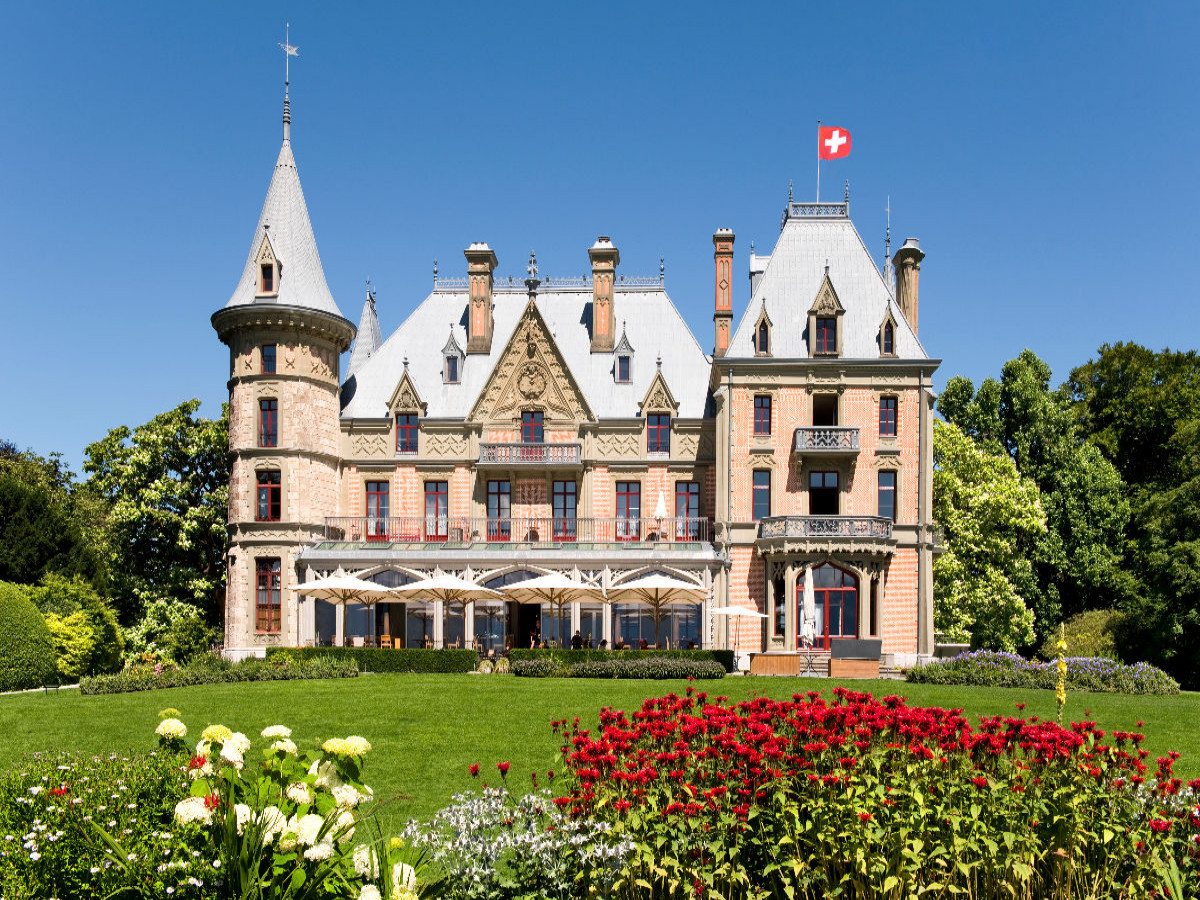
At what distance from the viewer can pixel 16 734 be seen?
18.1 m

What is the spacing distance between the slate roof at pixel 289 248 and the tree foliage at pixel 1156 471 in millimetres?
29655

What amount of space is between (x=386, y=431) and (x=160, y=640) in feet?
35.1

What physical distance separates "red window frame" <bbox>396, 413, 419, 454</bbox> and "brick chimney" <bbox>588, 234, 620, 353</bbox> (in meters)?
7.32

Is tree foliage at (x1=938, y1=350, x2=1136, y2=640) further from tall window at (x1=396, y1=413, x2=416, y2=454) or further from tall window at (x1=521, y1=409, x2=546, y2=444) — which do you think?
tall window at (x1=396, y1=413, x2=416, y2=454)

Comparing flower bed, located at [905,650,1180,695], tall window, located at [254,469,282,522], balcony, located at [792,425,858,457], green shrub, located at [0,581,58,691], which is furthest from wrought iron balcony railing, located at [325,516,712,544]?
flower bed, located at [905,650,1180,695]

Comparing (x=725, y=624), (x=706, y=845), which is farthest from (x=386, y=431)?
(x=706, y=845)

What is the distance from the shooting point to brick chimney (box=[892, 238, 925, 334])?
38.7m

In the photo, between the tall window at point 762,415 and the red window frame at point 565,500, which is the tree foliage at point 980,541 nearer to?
the tall window at point 762,415

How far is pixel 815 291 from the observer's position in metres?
38.6

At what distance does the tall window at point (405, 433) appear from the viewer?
3906 cm

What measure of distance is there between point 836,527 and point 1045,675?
29.7ft

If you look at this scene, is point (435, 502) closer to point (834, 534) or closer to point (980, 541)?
point (834, 534)

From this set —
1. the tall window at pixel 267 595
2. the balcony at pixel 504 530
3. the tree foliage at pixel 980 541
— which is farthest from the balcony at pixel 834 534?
the tall window at pixel 267 595

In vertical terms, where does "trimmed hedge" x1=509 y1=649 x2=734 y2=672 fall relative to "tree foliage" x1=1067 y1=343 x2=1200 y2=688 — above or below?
below
